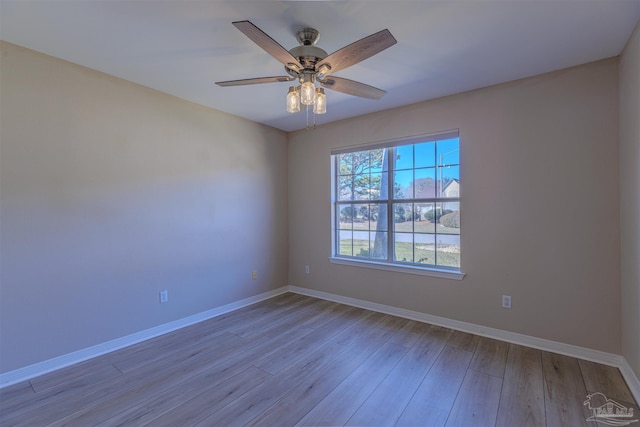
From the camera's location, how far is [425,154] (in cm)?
327

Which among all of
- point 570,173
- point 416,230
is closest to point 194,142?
point 416,230

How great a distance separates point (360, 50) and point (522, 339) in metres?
2.88

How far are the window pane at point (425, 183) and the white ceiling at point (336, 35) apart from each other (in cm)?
94

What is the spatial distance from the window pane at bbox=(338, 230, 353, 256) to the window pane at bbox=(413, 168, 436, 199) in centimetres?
109

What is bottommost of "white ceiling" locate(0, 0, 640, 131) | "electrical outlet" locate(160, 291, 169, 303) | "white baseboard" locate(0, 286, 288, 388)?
"white baseboard" locate(0, 286, 288, 388)

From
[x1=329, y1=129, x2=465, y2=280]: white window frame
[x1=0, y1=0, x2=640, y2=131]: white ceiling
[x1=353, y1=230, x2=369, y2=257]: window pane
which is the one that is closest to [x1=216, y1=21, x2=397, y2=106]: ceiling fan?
[x1=0, y1=0, x2=640, y2=131]: white ceiling

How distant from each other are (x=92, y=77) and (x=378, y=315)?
3742 mm

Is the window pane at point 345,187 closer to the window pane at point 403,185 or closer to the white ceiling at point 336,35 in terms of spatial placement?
the window pane at point 403,185

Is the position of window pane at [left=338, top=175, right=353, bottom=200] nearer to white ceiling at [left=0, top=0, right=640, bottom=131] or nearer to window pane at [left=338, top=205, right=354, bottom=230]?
window pane at [left=338, top=205, right=354, bottom=230]

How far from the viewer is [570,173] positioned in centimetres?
243

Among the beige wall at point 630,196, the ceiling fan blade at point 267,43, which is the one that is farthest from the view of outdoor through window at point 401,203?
the ceiling fan blade at point 267,43

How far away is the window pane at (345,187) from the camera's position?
395 centimetres

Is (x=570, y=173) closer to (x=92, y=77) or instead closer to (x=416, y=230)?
(x=416, y=230)

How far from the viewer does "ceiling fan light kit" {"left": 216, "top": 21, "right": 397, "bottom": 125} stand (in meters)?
1.50
